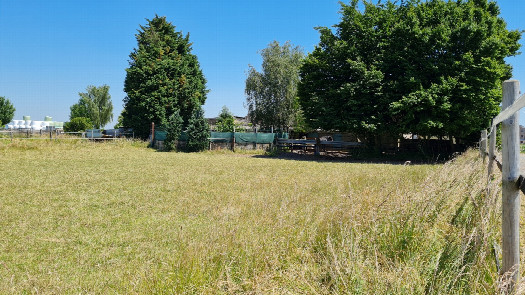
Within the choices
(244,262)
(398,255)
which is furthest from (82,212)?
(398,255)

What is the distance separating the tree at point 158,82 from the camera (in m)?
33.5

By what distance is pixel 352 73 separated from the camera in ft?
71.7

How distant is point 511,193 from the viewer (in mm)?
2666

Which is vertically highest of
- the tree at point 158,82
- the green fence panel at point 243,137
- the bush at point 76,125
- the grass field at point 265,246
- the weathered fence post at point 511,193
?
the tree at point 158,82

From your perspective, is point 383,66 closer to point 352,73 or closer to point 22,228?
point 352,73

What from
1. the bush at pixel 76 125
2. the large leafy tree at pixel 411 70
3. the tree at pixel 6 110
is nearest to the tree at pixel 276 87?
the large leafy tree at pixel 411 70

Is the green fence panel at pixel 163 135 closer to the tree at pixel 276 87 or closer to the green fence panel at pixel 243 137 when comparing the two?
the green fence panel at pixel 243 137

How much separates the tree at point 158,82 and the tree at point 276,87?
6376mm

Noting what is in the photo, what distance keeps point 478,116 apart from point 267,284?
21.3 meters

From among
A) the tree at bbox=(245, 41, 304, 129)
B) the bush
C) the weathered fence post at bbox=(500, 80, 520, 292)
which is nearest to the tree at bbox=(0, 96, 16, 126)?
the bush

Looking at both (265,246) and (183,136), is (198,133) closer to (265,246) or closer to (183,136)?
(183,136)

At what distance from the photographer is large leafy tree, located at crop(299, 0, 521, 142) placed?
762 inches

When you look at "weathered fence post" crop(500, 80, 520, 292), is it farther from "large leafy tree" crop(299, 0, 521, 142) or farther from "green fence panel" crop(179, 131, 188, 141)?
"green fence panel" crop(179, 131, 188, 141)

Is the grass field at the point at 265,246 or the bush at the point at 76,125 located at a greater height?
the bush at the point at 76,125
